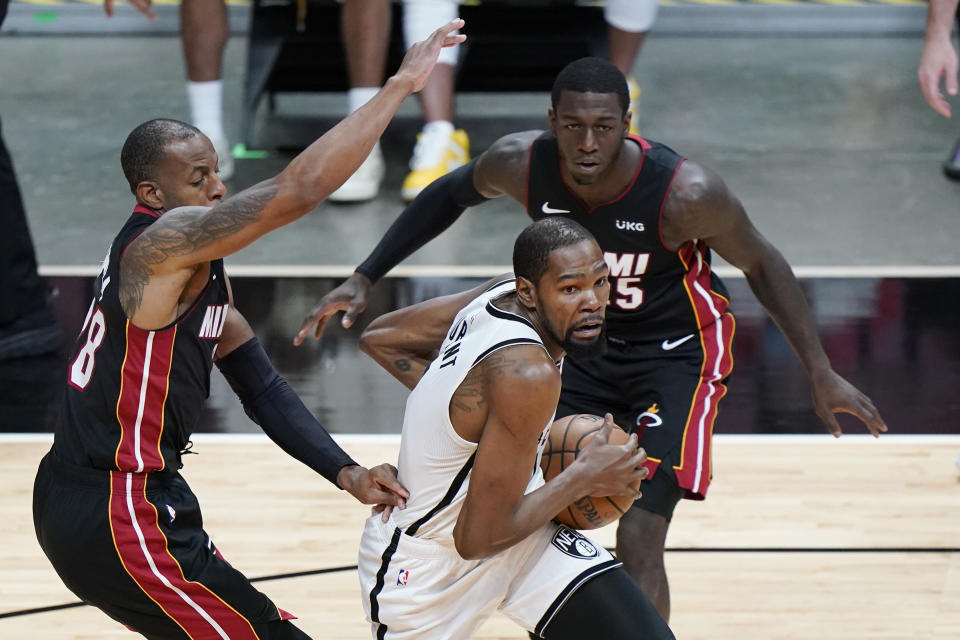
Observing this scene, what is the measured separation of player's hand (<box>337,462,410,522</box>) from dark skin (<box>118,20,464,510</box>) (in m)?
0.61

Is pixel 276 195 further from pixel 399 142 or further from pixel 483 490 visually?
pixel 399 142

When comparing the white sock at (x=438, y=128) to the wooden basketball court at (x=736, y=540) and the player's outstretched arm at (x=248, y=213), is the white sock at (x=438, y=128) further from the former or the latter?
the player's outstretched arm at (x=248, y=213)

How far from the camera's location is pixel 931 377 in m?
5.70

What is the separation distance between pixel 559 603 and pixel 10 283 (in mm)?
3683

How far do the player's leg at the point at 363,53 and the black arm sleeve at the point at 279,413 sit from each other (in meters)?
4.48

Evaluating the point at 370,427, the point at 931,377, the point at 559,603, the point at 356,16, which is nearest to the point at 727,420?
the point at 931,377

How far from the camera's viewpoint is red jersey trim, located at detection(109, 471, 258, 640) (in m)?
2.83

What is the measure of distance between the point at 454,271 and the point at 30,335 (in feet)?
6.79

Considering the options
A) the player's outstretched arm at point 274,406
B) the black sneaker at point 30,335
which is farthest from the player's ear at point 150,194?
the black sneaker at point 30,335

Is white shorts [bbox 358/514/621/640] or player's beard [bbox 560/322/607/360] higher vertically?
player's beard [bbox 560/322/607/360]

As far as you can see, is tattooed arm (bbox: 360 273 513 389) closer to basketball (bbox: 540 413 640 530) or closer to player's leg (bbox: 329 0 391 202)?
basketball (bbox: 540 413 640 530)

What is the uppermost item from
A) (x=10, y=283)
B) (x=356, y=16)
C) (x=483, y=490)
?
(x=483, y=490)

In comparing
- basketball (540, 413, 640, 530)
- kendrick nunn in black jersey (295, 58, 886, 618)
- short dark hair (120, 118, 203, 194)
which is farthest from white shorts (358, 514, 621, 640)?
short dark hair (120, 118, 203, 194)

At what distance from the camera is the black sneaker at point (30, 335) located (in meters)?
5.91
